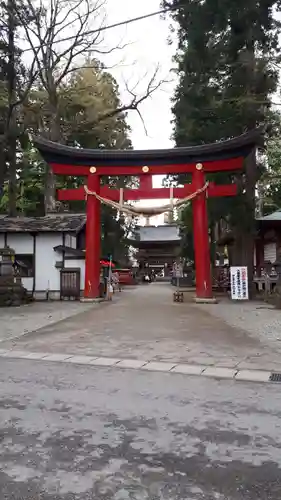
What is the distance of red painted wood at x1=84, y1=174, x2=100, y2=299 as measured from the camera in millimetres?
18609

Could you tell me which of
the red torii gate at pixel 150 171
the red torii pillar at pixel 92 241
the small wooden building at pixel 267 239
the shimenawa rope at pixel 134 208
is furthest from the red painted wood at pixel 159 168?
the small wooden building at pixel 267 239

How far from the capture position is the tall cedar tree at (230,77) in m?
17.7

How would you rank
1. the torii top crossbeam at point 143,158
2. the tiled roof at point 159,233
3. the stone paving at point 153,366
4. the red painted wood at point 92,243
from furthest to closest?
the tiled roof at point 159,233, the red painted wood at point 92,243, the torii top crossbeam at point 143,158, the stone paving at point 153,366

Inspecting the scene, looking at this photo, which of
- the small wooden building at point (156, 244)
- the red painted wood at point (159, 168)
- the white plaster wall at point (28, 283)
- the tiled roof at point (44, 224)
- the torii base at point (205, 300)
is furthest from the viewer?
the small wooden building at point (156, 244)

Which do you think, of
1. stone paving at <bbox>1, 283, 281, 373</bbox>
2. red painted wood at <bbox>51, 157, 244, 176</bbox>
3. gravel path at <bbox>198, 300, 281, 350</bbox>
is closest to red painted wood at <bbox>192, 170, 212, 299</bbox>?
red painted wood at <bbox>51, 157, 244, 176</bbox>

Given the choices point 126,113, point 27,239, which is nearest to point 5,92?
point 126,113

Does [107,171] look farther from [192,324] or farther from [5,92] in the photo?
[5,92]

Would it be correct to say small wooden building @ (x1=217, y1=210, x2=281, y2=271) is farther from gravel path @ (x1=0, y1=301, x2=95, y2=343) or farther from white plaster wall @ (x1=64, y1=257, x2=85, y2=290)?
gravel path @ (x1=0, y1=301, x2=95, y2=343)

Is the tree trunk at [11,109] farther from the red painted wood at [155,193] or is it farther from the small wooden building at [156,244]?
the small wooden building at [156,244]

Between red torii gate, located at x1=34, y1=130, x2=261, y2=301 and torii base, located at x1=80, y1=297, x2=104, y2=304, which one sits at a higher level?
red torii gate, located at x1=34, y1=130, x2=261, y2=301

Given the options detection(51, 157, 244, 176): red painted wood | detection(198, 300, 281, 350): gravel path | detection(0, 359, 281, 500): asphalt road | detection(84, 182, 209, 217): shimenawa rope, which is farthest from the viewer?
detection(84, 182, 209, 217): shimenawa rope

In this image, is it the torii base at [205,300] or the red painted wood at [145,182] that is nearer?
the torii base at [205,300]

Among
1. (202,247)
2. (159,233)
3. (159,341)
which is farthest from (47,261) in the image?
(159,233)

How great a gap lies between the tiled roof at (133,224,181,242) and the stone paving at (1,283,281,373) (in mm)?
33789
